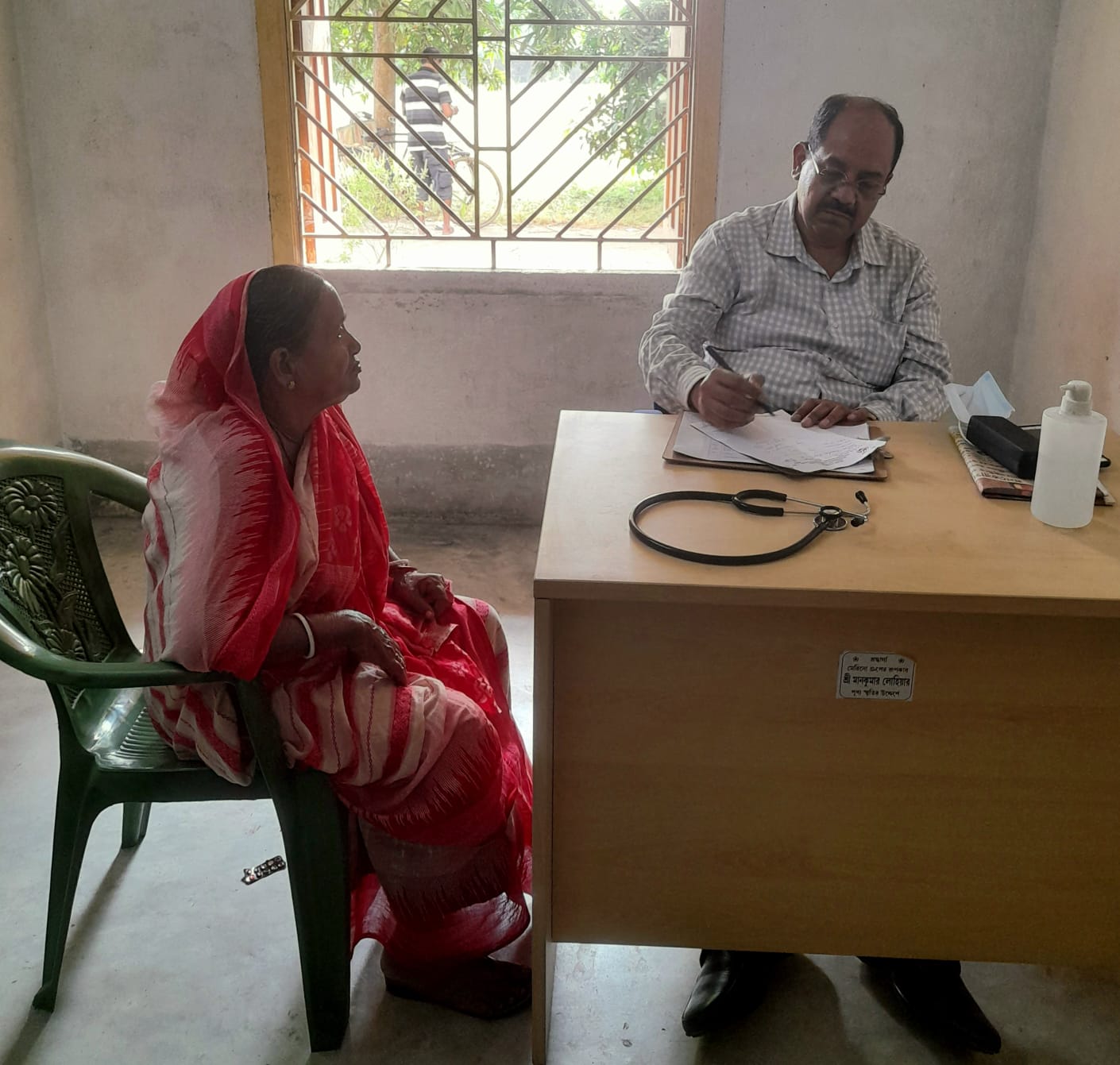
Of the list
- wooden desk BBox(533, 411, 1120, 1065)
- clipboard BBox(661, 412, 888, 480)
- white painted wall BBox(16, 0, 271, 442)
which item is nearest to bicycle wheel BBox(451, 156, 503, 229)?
white painted wall BBox(16, 0, 271, 442)

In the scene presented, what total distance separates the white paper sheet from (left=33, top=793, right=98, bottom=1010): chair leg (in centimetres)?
104

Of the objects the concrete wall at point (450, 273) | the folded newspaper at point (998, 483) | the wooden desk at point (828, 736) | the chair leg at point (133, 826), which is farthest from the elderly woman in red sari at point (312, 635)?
the concrete wall at point (450, 273)

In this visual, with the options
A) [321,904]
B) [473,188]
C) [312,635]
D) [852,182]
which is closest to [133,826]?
[321,904]

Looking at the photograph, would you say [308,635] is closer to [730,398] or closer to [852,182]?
[730,398]

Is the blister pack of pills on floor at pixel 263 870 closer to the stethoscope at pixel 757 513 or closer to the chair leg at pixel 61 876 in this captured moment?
the chair leg at pixel 61 876

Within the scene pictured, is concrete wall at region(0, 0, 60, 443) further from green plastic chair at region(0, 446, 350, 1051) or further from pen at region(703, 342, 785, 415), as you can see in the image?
pen at region(703, 342, 785, 415)

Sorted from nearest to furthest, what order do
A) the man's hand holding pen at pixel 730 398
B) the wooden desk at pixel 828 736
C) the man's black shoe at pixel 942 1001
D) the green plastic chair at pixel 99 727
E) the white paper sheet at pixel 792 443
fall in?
the wooden desk at pixel 828 736
the green plastic chair at pixel 99 727
the man's black shoe at pixel 942 1001
the white paper sheet at pixel 792 443
the man's hand holding pen at pixel 730 398

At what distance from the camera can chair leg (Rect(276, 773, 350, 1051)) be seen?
1387 mm

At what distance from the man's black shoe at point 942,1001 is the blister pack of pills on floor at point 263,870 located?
1.01 meters

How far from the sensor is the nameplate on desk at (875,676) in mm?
1258

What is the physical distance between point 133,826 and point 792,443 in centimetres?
133

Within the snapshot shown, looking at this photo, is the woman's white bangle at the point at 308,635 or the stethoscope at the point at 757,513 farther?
the woman's white bangle at the point at 308,635

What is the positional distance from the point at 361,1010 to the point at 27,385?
248cm

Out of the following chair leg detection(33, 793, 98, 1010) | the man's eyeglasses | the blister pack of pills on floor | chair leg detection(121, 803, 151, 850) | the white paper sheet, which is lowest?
the blister pack of pills on floor
